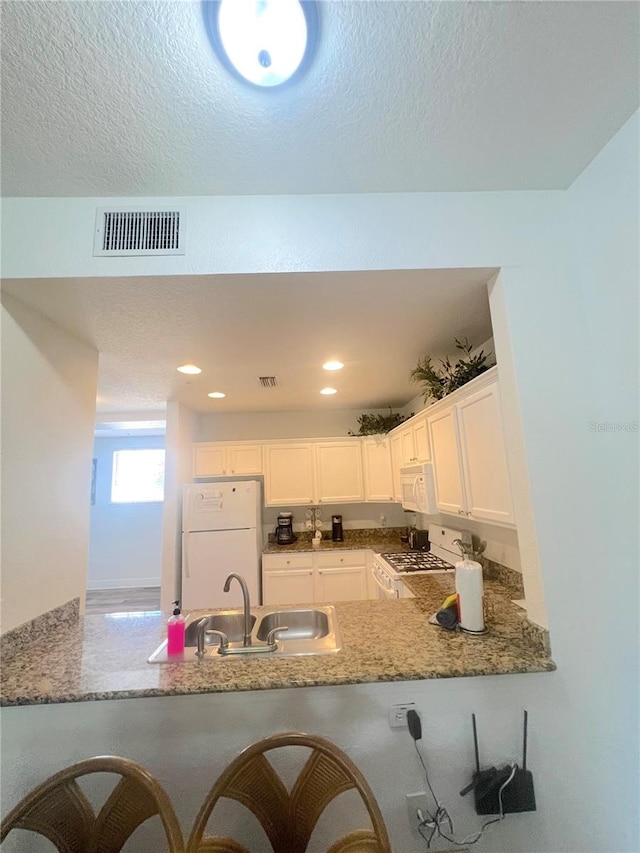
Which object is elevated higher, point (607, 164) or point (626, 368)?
point (607, 164)

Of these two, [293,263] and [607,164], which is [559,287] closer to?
[607,164]

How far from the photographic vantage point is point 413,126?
112cm

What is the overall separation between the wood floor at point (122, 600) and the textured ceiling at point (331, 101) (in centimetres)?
508

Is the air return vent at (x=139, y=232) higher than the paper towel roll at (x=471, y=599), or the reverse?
the air return vent at (x=139, y=232)

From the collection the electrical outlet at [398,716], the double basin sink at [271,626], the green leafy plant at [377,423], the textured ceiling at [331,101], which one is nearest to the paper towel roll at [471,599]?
the electrical outlet at [398,716]

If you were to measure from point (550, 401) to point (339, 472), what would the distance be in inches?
108

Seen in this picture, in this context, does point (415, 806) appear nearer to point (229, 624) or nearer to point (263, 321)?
point (229, 624)

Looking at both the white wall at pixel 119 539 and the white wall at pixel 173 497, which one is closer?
the white wall at pixel 173 497

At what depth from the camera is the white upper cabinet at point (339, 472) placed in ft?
12.6

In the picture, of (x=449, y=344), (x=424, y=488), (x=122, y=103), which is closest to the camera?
(x=122, y=103)

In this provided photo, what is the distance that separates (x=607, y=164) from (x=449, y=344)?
1036 mm

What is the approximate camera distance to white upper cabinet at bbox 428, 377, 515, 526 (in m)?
1.57

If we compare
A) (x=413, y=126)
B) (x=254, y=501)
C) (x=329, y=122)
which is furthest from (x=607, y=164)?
(x=254, y=501)

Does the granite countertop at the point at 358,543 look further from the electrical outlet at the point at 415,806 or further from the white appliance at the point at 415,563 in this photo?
the electrical outlet at the point at 415,806
